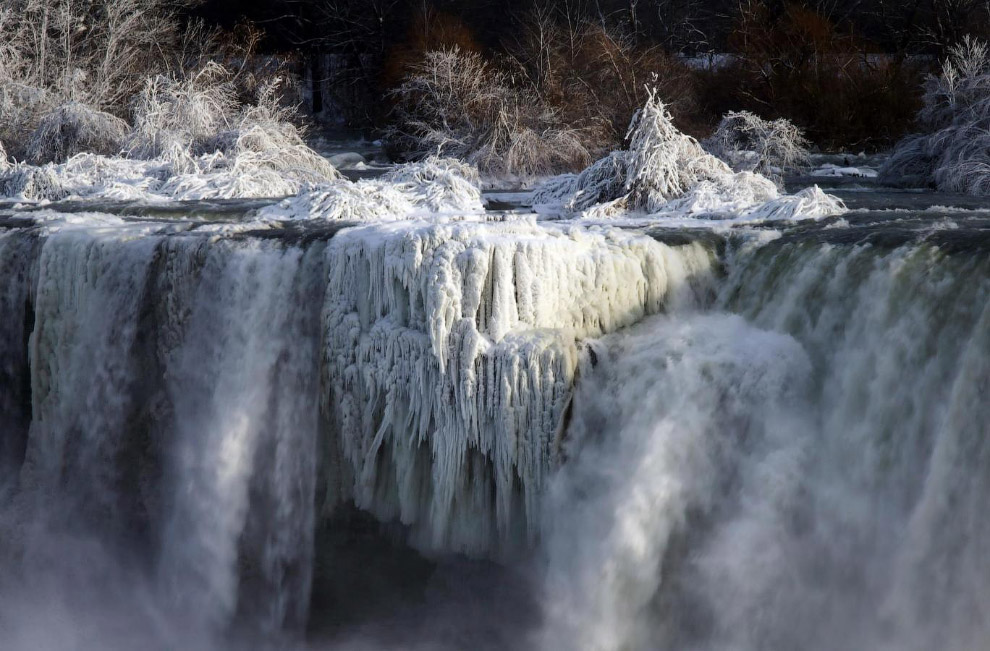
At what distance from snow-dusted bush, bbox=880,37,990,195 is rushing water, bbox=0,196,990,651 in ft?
11.4

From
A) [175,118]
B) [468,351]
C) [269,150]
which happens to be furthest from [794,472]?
[175,118]

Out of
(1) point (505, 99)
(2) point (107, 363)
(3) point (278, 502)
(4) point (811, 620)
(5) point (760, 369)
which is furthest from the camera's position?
(1) point (505, 99)

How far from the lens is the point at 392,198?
403 inches

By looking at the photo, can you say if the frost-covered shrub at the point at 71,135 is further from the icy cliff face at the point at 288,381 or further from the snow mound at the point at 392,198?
the icy cliff face at the point at 288,381

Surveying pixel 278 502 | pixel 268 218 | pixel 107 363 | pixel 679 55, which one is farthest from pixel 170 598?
pixel 679 55

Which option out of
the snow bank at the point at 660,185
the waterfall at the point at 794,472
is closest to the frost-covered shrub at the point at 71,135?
the snow bank at the point at 660,185

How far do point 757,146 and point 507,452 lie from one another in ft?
31.0

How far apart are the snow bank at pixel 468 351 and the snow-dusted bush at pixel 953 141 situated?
19.0 ft

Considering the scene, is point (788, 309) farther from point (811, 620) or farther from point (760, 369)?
point (811, 620)

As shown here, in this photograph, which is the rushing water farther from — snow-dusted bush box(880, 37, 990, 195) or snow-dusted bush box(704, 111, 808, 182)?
snow-dusted bush box(704, 111, 808, 182)

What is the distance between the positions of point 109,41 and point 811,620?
770 inches

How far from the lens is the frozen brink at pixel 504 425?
5.18m

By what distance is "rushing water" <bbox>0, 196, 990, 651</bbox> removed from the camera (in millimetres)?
5121

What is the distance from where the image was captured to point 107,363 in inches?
301
